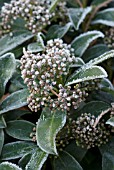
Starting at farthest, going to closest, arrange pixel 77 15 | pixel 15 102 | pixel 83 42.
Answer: pixel 77 15 → pixel 83 42 → pixel 15 102

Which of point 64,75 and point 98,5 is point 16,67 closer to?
point 64,75

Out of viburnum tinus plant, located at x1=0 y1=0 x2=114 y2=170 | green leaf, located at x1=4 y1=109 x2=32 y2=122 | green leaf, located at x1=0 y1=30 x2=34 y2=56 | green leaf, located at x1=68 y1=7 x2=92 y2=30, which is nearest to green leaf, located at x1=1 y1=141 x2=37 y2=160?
viburnum tinus plant, located at x1=0 y1=0 x2=114 y2=170

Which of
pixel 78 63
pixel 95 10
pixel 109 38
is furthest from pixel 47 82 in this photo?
pixel 95 10

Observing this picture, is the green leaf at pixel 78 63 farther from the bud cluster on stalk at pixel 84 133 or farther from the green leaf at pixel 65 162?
the green leaf at pixel 65 162

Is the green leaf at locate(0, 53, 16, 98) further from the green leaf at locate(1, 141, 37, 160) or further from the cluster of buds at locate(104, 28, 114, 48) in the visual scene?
the cluster of buds at locate(104, 28, 114, 48)

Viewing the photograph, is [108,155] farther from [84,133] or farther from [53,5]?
[53,5]

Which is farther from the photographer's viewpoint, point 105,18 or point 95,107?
point 105,18

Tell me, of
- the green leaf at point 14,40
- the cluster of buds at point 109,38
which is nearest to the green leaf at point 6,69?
the green leaf at point 14,40
